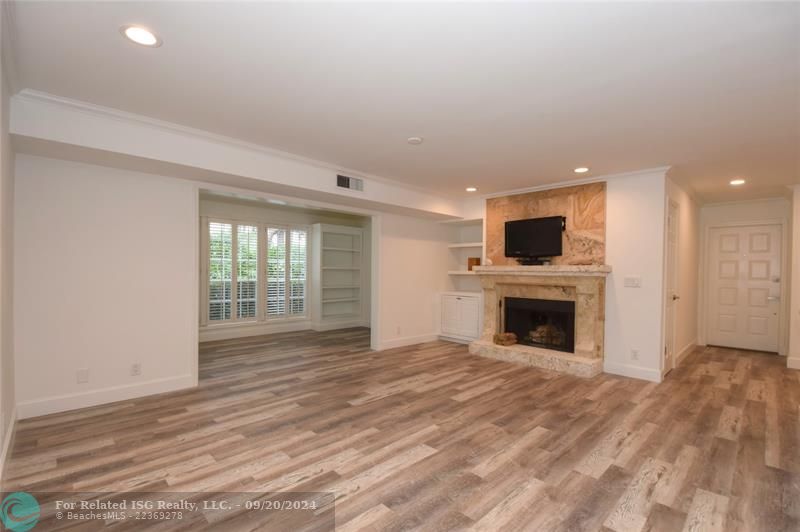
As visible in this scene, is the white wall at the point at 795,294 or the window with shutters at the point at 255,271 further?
the window with shutters at the point at 255,271

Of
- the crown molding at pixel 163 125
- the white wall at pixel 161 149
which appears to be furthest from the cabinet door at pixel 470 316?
the crown molding at pixel 163 125

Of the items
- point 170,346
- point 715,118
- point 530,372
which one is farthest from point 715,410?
point 170,346

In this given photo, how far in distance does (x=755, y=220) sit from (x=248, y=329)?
9.09m

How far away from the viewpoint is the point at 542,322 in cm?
579

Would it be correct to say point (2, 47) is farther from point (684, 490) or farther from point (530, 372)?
point (530, 372)

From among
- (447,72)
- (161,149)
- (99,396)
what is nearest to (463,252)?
(447,72)

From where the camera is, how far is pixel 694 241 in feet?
20.6

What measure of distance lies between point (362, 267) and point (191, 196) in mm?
4963

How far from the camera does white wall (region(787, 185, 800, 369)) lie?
5105 millimetres

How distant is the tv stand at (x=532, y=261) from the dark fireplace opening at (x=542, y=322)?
540mm

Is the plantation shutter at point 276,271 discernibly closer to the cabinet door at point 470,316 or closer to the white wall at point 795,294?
the cabinet door at point 470,316

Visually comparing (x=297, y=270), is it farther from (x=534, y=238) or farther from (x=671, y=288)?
(x=671, y=288)

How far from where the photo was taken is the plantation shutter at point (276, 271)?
7.43m

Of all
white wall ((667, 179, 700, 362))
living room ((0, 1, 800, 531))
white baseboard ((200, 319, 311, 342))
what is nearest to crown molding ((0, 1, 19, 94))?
living room ((0, 1, 800, 531))
